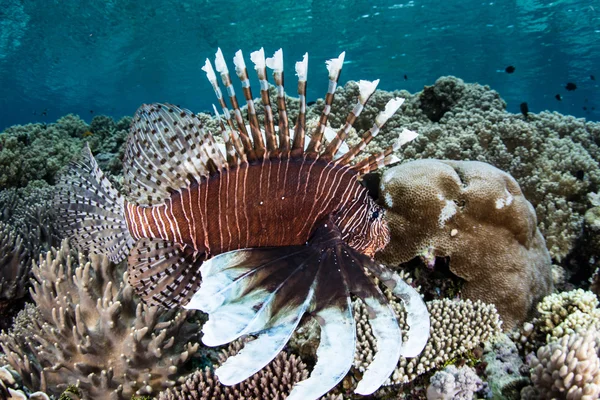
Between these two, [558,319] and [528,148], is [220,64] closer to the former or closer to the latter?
[558,319]

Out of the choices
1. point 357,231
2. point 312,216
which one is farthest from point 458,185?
point 312,216

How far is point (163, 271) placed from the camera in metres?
2.49

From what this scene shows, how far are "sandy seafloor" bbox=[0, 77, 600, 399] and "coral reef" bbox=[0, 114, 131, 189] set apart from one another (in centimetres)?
283

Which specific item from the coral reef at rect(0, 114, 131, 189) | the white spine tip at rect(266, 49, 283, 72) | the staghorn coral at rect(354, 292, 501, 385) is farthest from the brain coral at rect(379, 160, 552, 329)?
the coral reef at rect(0, 114, 131, 189)

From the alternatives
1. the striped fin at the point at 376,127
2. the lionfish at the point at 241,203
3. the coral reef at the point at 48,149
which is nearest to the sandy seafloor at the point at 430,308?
the lionfish at the point at 241,203

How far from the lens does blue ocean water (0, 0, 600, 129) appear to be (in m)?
29.1

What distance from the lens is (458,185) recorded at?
336 centimetres

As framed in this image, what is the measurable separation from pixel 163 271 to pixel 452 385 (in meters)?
2.09

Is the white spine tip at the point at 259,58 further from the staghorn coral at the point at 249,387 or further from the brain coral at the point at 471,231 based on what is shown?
the staghorn coral at the point at 249,387

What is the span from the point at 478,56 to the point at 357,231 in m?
43.5

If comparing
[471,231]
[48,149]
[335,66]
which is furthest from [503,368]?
[48,149]

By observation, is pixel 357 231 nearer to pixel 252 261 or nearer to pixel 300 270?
pixel 300 270

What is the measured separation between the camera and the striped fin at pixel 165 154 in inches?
98.0

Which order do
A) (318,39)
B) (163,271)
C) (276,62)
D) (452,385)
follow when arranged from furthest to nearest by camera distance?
(318,39), (163,271), (452,385), (276,62)
